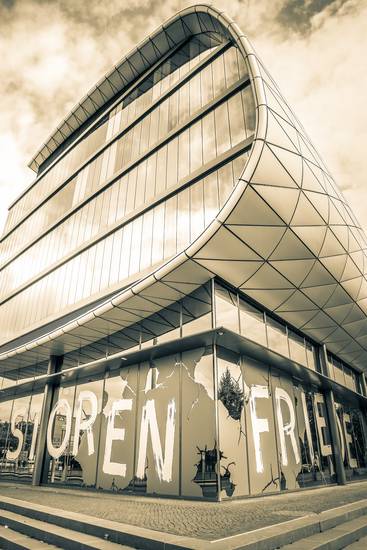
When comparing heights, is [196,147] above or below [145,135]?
below

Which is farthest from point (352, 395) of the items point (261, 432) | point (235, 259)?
point (235, 259)

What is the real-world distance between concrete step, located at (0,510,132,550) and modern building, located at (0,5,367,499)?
4830 millimetres

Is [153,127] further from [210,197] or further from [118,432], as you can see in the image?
[118,432]

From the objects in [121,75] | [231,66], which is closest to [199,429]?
[231,66]

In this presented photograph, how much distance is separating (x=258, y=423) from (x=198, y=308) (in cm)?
455

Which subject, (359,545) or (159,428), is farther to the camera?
(159,428)

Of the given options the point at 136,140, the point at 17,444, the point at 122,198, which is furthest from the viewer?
the point at 136,140

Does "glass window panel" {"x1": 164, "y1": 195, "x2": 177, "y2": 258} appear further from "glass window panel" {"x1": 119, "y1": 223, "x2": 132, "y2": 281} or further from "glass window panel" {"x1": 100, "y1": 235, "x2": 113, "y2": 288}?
"glass window panel" {"x1": 100, "y1": 235, "x2": 113, "y2": 288}

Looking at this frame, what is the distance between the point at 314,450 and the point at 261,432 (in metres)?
5.62

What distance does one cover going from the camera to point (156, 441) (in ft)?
38.8

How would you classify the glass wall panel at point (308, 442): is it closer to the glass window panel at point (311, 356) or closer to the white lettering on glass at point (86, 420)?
the glass window panel at point (311, 356)

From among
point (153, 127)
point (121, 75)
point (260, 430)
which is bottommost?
point (260, 430)

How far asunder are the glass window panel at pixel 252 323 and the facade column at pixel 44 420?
1119cm

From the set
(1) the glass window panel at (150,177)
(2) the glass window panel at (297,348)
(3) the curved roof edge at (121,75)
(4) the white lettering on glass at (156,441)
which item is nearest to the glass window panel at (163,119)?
(1) the glass window panel at (150,177)
